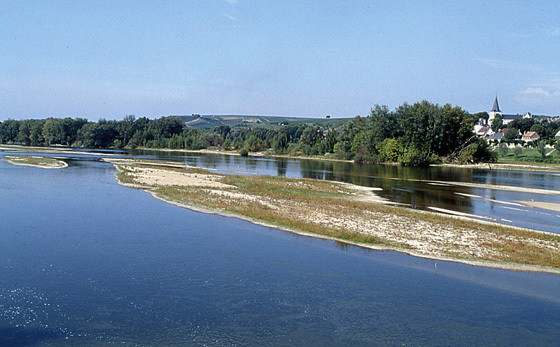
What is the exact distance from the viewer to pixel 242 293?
42.9 feet

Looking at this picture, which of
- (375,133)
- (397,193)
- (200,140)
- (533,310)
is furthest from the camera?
(200,140)

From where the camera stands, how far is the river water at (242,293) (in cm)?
1063

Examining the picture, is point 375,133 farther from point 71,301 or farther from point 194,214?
point 71,301

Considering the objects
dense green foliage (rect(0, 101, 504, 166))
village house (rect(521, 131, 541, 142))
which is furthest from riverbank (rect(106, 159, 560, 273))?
village house (rect(521, 131, 541, 142))

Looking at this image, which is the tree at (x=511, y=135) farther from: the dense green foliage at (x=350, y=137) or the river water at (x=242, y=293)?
the river water at (x=242, y=293)

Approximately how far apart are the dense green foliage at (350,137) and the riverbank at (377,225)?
220 feet

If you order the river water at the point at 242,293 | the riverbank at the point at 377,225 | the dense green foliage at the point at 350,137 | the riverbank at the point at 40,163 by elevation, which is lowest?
the river water at the point at 242,293

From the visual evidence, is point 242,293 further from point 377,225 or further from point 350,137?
point 350,137

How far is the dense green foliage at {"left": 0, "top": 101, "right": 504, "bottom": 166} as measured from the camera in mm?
97625

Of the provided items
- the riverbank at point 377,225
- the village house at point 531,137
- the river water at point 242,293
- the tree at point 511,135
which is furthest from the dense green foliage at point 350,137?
the river water at point 242,293

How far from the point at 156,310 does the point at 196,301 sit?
46.9 inches

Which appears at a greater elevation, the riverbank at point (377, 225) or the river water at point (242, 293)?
the riverbank at point (377, 225)

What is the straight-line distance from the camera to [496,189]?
46469mm

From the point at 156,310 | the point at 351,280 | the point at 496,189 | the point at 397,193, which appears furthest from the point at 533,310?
the point at 496,189
